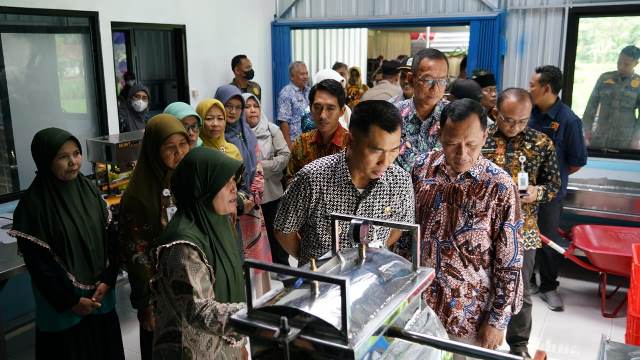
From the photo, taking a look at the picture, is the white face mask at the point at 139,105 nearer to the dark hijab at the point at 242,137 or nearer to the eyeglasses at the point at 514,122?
the dark hijab at the point at 242,137

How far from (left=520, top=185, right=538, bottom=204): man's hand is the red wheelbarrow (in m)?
0.80

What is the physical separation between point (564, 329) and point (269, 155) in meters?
2.34

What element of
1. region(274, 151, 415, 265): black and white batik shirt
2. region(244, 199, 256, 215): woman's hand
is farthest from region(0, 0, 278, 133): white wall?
region(274, 151, 415, 265): black and white batik shirt

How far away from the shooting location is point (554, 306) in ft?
12.7

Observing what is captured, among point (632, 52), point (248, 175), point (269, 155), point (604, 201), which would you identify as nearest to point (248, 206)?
point (248, 175)

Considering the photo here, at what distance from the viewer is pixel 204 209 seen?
70.4 inches

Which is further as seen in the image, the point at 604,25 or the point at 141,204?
the point at 604,25

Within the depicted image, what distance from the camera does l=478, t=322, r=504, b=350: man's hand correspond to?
6.46ft

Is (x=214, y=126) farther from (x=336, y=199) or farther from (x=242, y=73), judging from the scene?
(x=242, y=73)

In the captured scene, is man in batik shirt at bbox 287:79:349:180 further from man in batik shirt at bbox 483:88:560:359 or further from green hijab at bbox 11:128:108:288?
green hijab at bbox 11:128:108:288

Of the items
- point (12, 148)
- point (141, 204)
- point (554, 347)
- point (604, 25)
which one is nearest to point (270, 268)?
point (141, 204)

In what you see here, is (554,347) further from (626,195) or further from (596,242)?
(626,195)

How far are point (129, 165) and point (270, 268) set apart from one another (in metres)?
3.03

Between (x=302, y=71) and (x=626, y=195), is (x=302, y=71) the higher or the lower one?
the higher one
